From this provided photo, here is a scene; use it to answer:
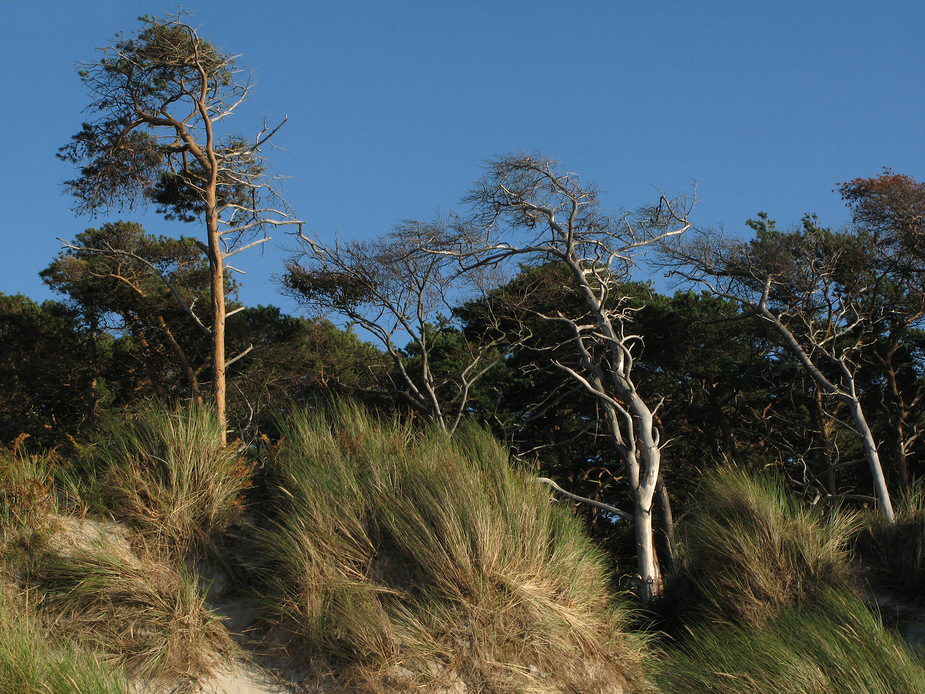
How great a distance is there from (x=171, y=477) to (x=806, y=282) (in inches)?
541

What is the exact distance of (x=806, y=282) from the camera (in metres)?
16.2

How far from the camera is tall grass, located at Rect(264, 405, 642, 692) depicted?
6.04 meters

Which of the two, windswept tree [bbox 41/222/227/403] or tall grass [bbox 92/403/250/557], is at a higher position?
windswept tree [bbox 41/222/227/403]

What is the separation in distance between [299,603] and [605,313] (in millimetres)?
8365

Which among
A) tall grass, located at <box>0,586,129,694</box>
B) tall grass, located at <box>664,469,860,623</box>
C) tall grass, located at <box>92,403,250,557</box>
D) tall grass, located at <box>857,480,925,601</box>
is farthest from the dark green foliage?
tall grass, located at <box>857,480,925,601</box>

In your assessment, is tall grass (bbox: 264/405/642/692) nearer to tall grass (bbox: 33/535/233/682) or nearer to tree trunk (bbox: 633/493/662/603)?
tall grass (bbox: 33/535/233/682)

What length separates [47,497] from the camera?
6.55 m

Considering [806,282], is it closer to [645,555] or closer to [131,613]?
[645,555]

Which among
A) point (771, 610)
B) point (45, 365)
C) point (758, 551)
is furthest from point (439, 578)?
Result: point (45, 365)

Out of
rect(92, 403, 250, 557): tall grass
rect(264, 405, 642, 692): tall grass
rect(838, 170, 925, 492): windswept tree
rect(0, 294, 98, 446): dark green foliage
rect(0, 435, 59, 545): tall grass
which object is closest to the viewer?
rect(264, 405, 642, 692): tall grass

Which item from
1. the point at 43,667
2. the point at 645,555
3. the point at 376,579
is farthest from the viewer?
the point at 645,555

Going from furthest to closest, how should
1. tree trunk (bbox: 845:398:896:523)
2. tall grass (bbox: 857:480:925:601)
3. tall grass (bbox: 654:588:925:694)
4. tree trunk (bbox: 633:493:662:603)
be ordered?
tree trunk (bbox: 845:398:896:523), tree trunk (bbox: 633:493:662:603), tall grass (bbox: 857:480:925:601), tall grass (bbox: 654:588:925:694)

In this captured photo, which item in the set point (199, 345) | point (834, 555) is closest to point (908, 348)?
point (834, 555)

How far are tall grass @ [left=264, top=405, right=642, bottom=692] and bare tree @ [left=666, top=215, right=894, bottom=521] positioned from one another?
9.54 m
